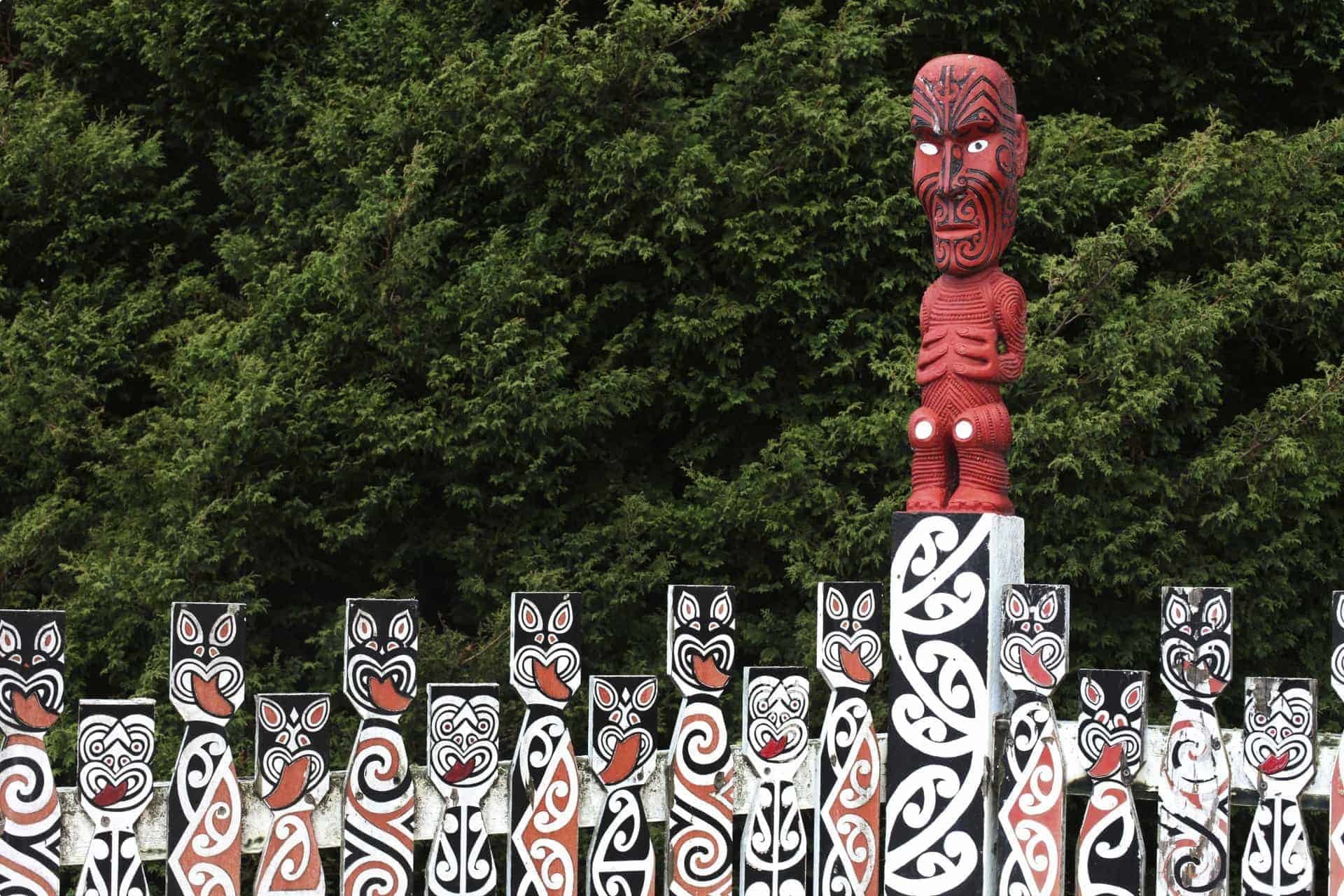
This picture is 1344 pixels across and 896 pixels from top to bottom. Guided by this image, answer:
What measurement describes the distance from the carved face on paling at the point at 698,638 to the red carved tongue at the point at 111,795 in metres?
1.47

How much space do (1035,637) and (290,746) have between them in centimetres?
192

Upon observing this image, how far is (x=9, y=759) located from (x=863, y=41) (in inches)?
199

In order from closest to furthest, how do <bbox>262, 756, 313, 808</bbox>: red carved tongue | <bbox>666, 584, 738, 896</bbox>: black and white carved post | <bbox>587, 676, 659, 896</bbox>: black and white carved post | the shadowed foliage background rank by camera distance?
1. <bbox>262, 756, 313, 808</bbox>: red carved tongue
2. <bbox>587, 676, 659, 896</bbox>: black and white carved post
3. <bbox>666, 584, 738, 896</bbox>: black and white carved post
4. the shadowed foliage background

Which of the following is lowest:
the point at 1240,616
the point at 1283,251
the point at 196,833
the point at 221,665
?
the point at 196,833

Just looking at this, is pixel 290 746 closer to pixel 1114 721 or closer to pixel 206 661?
pixel 206 661

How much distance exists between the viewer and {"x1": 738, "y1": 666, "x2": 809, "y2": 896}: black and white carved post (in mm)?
4262

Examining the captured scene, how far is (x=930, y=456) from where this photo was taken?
4.20m

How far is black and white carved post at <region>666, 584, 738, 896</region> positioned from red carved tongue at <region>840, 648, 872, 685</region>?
34cm

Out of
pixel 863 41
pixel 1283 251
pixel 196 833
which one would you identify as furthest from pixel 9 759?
pixel 1283 251

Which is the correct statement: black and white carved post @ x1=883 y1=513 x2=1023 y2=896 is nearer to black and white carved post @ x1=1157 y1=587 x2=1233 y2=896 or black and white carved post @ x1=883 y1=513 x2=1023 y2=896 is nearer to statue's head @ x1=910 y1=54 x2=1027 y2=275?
black and white carved post @ x1=1157 y1=587 x2=1233 y2=896

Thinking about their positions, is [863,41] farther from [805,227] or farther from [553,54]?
[553,54]

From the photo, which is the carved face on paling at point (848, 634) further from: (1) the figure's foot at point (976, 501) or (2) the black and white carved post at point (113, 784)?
(2) the black and white carved post at point (113, 784)

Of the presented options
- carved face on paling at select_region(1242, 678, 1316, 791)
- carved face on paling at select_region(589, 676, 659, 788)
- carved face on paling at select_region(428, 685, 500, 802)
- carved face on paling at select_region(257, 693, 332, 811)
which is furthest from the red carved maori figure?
carved face on paling at select_region(257, 693, 332, 811)

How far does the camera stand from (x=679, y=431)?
7.74 metres
